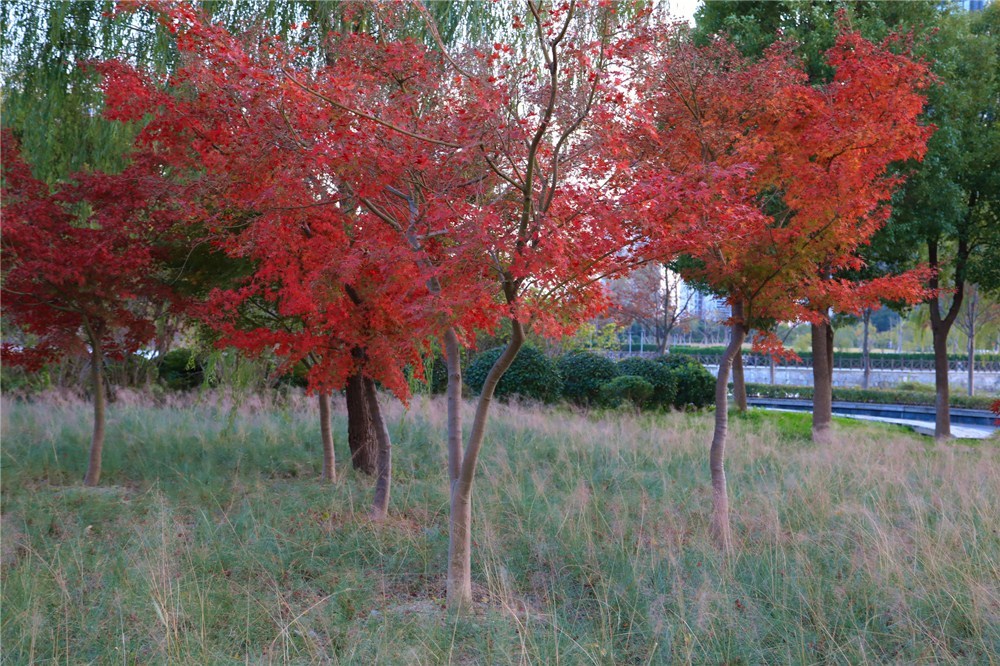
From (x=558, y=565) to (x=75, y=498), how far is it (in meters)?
4.35

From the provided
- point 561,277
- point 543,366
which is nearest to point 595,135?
point 561,277

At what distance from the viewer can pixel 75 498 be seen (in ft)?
22.3

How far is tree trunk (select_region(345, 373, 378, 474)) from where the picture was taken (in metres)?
8.13

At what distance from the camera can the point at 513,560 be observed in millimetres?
5316

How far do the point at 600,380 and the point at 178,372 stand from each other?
26.1 feet

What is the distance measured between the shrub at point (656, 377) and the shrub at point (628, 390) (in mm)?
272

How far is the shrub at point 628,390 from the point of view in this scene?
551 inches

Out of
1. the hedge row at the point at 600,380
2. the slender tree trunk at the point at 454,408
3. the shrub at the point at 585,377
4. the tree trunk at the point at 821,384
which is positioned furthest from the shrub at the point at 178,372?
the slender tree trunk at the point at 454,408

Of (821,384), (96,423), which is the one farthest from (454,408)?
(821,384)

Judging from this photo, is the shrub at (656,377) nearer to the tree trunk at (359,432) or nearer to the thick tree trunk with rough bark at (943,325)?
the thick tree trunk with rough bark at (943,325)

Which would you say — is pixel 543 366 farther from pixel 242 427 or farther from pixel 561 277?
pixel 561 277

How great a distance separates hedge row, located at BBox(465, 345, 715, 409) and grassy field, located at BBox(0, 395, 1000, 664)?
16.4ft

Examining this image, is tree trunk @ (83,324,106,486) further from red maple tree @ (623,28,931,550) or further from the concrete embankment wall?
the concrete embankment wall

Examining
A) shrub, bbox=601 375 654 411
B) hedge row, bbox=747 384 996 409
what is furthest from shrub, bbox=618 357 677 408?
hedge row, bbox=747 384 996 409
